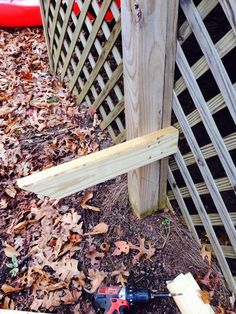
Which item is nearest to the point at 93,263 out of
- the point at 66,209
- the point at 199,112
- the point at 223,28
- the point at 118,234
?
the point at 118,234

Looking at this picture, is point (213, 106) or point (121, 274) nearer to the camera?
point (213, 106)

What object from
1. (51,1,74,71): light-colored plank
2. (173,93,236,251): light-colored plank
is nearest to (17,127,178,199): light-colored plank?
(173,93,236,251): light-colored plank

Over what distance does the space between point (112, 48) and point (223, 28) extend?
2.46 ft

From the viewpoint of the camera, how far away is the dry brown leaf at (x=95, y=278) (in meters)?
1.95

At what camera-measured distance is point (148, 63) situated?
1.32 m

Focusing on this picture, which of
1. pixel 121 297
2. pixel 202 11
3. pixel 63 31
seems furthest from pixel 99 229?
Answer: pixel 63 31

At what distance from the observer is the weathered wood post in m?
1.20

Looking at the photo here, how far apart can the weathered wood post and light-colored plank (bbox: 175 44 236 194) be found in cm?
5

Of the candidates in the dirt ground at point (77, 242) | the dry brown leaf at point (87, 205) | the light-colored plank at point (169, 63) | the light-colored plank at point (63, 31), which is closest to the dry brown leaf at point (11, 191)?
the dirt ground at point (77, 242)

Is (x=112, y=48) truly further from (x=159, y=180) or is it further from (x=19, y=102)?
(x=19, y=102)

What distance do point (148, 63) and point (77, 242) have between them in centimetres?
136

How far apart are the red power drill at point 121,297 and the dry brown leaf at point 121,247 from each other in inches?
10.6

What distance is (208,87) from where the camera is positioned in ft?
6.36

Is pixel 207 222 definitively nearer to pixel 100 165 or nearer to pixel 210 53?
pixel 100 165
